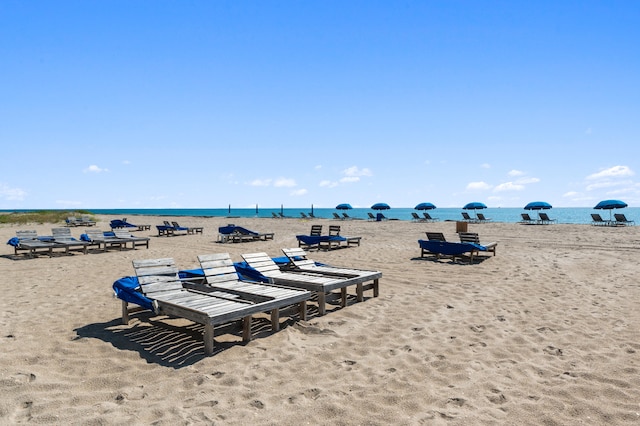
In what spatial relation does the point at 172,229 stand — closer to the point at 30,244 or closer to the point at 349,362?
the point at 30,244

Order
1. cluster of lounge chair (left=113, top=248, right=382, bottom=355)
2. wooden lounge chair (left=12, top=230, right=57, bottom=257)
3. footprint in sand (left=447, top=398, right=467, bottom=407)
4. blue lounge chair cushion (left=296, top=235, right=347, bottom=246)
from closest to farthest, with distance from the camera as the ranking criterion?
footprint in sand (left=447, top=398, right=467, bottom=407) < cluster of lounge chair (left=113, top=248, right=382, bottom=355) < wooden lounge chair (left=12, top=230, right=57, bottom=257) < blue lounge chair cushion (left=296, top=235, right=347, bottom=246)

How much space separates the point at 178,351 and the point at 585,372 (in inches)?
174

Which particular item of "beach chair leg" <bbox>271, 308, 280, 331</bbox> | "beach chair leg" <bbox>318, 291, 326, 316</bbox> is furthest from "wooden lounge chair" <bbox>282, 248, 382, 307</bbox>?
"beach chair leg" <bbox>271, 308, 280, 331</bbox>

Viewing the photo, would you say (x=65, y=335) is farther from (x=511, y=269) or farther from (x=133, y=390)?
(x=511, y=269)

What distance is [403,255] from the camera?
12820mm

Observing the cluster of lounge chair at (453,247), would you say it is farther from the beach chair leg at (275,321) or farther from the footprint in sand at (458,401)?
the footprint in sand at (458,401)

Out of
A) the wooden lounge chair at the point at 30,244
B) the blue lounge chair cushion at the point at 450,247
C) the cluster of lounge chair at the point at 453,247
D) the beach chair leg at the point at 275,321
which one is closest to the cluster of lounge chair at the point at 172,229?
the wooden lounge chair at the point at 30,244

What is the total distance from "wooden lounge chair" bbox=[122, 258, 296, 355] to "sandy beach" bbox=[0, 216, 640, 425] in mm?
351

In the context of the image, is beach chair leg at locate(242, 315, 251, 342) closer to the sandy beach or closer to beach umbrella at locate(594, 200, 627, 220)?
the sandy beach

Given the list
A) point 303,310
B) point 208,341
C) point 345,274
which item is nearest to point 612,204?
point 345,274

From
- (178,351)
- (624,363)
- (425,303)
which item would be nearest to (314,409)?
(178,351)

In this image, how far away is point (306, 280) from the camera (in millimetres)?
6426

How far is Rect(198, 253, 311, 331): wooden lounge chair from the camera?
17.2ft

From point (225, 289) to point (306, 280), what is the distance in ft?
4.48
